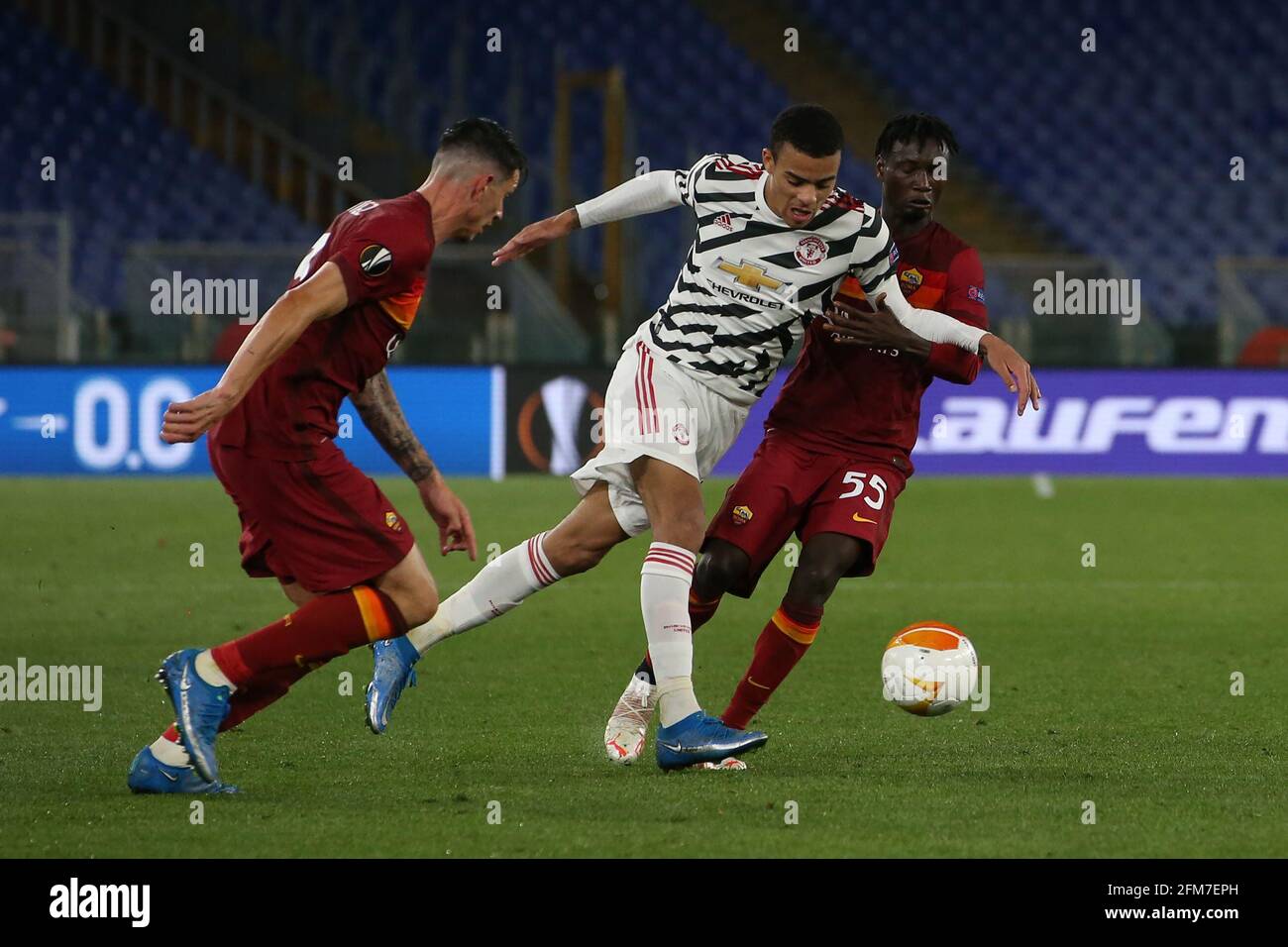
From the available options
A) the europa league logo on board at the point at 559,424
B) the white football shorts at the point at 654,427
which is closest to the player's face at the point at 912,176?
the white football shorts at the point at 654,427

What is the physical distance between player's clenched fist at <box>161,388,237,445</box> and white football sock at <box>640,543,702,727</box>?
1.41 m

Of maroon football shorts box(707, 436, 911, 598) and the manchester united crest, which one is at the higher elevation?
the manchester united crest

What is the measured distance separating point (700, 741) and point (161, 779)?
1.42 m

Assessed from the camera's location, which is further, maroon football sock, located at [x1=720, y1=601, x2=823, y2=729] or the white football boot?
maroon football sock, located at [x1=720, y1=601, x2=823, y2=729]

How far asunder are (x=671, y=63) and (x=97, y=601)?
47.3ft

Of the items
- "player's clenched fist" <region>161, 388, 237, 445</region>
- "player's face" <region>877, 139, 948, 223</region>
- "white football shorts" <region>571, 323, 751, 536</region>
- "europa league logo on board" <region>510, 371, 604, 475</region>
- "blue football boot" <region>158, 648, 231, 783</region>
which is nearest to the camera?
"player's clenched fist" <region>161, 388, 237, 445</region>

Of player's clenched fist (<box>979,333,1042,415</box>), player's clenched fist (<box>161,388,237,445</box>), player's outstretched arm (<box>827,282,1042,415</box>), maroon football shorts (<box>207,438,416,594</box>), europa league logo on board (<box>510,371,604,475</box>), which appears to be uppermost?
europa league logo on board (<box>510,371,604,475</box>)

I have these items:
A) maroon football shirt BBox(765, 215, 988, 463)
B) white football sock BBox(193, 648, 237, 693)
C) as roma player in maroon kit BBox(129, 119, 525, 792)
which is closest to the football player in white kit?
maroon football shirt BBox(765, 215, 988, 463)

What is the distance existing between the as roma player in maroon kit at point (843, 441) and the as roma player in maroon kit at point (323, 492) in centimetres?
102

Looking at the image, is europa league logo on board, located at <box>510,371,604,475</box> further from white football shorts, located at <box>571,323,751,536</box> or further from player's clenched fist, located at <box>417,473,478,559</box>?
player's clenched fist, located at <box>417,473,478,559</box>

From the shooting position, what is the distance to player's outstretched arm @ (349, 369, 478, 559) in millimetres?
5148

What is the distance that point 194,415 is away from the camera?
4207 mm

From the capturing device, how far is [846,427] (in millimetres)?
5789

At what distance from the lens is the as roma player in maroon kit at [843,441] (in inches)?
218
